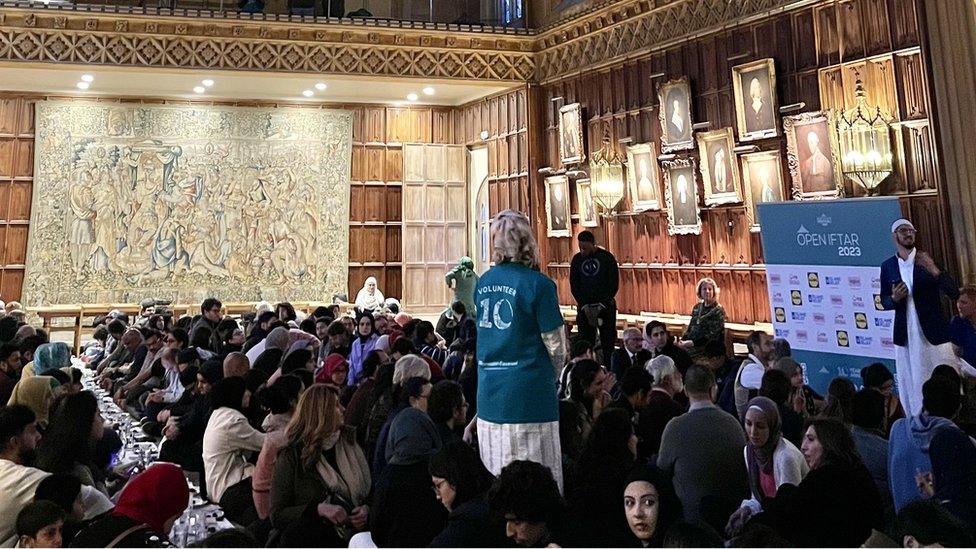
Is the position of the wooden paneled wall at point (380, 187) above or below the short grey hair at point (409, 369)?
above

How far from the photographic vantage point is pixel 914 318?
20.8 ft

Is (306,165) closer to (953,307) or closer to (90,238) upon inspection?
(90,238)

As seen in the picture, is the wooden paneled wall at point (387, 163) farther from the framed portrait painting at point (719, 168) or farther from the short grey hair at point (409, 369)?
the short grey hair at point (409, 369)

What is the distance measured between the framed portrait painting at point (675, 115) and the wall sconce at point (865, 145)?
2.79 meters

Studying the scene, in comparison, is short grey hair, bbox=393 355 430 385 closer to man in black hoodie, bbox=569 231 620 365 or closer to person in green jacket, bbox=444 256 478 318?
man in black hoodie, bbox=569 231 620 365

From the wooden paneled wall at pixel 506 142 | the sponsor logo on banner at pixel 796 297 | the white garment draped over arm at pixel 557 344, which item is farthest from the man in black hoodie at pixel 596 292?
the wooden paneled wall at pixel 506 142

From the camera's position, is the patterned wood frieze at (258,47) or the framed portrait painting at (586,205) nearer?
the patterned wood frieze at (258,47)

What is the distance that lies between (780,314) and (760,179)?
7.69 feet

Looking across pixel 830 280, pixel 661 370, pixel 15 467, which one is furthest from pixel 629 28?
pixel 15 467

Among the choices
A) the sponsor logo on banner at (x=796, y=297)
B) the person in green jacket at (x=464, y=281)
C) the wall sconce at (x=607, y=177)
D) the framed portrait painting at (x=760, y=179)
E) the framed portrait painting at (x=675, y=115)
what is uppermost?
the framed portrait painting at (x=675, y=115)

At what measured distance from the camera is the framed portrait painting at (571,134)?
1381cm

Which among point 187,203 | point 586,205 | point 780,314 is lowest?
point 780,314

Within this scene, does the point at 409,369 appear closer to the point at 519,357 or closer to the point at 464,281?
the point at 519,357

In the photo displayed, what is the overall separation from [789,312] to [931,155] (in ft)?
7.67
